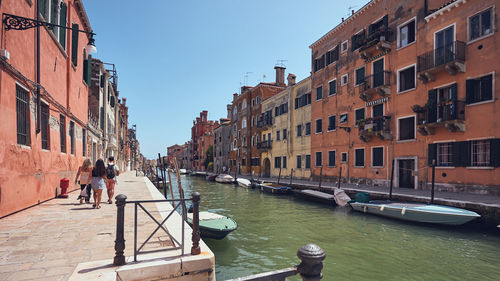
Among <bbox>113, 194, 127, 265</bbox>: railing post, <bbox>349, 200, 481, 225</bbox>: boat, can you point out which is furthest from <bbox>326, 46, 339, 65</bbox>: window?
<bbox>113, 194, 127, 265</bbox>: railing post

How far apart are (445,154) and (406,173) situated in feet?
9.25

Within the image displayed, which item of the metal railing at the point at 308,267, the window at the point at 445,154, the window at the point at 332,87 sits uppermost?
the window at the point at 332,87

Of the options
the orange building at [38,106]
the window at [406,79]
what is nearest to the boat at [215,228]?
the orange building at [38,106]

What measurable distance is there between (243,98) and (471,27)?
94.5ft

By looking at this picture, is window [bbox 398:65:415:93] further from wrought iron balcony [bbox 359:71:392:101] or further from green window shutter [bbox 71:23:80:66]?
green window shutter [bbox 71:23:80:66]

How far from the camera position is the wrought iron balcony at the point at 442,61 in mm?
12922

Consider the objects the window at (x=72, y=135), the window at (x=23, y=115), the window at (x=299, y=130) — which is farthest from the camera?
the window at (x=299, y=130)

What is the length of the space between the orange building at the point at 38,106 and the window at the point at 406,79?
17.0 meters

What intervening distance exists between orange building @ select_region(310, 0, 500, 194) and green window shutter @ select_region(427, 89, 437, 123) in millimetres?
43

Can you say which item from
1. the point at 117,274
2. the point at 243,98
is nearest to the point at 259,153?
the point at 243,98

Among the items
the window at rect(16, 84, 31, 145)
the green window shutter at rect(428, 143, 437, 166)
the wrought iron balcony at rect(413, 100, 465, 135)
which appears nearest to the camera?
the window at rect(16, 84, 31, 145)

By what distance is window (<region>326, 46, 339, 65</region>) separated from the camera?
22.0m

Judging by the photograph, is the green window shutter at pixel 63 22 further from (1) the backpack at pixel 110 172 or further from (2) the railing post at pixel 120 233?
(2) the railing post at pixel 120 233

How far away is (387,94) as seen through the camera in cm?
1702
